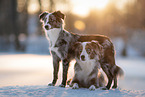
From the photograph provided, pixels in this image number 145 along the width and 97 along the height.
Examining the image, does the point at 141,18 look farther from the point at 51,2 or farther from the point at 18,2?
the point at 18,2

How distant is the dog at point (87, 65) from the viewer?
198 inches

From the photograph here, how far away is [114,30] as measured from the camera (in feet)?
88.1

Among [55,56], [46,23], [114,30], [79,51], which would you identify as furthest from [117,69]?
[114,30]

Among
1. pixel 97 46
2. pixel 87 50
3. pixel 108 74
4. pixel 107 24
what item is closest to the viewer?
pixel 87 50

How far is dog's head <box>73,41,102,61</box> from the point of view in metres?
5.00

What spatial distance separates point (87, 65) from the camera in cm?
516

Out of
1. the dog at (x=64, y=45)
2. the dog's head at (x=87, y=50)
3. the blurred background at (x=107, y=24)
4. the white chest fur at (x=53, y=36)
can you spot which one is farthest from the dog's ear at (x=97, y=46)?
the blurred background at (x=107, y=24)

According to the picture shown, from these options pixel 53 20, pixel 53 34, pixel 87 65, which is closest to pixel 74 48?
pixel 87 65

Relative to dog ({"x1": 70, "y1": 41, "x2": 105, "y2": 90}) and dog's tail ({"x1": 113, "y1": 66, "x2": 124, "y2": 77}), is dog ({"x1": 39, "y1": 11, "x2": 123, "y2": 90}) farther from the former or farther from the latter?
dog ({"x1": 70, "y1": 41, "x2": 105, "y2": 90})

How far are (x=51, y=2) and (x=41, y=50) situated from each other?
7.07 meters

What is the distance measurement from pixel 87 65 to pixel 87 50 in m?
0.41

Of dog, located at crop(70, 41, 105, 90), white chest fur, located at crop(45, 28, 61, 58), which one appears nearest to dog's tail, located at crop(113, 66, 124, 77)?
dog, located at crop(70, 41, 105, 90)

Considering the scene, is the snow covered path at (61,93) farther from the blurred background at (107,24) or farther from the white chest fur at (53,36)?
the blurred background at (107,24)

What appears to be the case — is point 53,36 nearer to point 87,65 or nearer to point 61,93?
point 87,65
